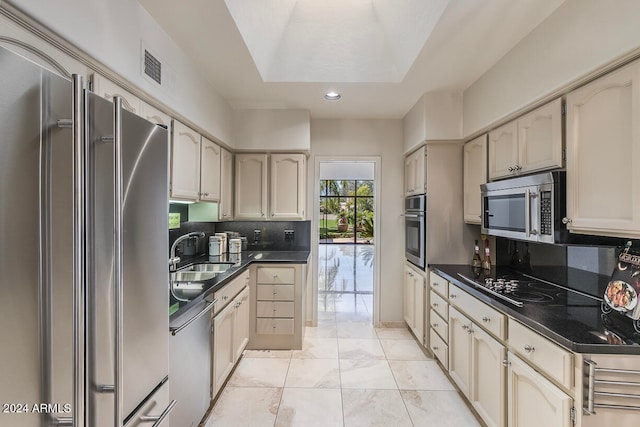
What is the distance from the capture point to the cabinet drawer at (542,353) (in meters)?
1.28

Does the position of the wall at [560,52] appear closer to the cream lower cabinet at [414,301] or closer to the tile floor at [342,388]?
the cream lower cabinet at [414,301]

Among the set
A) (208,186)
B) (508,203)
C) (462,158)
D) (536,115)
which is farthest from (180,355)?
(462,158)

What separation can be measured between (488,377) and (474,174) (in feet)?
5.44

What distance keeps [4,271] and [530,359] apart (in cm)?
198

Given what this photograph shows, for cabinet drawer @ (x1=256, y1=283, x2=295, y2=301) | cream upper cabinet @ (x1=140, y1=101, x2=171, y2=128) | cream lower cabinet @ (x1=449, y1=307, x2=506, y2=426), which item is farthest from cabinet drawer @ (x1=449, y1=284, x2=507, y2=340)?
cream upper cabinet @ (x1=140, y1=101, x2=171, y2=128)

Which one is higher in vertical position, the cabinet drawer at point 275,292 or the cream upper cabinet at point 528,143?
the cream upper cabinet at point 528,143

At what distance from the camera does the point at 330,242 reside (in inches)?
313

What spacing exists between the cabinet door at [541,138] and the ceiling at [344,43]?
1.74 feet

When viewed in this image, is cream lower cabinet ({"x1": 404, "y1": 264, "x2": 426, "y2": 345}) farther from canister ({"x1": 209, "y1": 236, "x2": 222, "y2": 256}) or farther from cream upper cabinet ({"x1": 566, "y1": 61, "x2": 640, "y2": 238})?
canister ({"x1": 209, "y1": 236, "x2": 222, "y2": 256})

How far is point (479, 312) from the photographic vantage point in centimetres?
199

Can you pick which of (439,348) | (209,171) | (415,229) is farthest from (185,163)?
(439,348)

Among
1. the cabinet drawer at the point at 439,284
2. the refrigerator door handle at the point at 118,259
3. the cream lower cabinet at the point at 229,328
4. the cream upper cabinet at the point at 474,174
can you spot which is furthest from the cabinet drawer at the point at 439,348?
the refrigerator door handle at the point at 118,259

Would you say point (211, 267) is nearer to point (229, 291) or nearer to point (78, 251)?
point (229, 291)

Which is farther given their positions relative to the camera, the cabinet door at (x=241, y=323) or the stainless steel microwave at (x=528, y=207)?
the cabinet door at (x=241, y=323)
